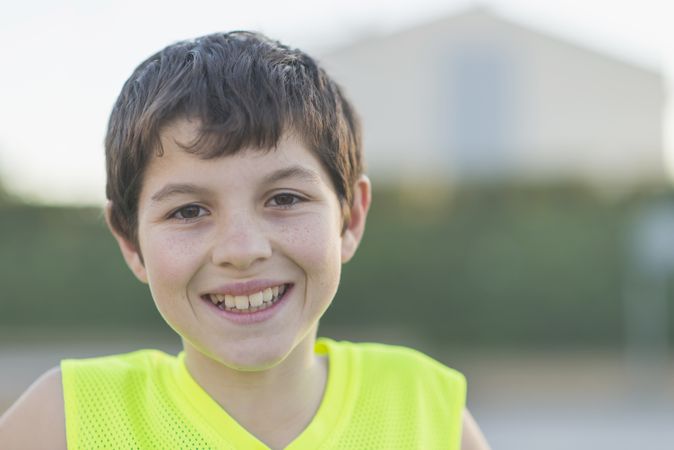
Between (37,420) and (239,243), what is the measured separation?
0.60 meters

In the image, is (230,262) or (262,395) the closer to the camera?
(230,262)

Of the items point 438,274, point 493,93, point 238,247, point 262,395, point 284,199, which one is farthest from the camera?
point 493,93

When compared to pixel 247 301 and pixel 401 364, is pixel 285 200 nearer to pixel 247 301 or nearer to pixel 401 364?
pixel 247 301

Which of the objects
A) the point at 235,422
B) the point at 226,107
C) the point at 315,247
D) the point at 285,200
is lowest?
the point at 235,422

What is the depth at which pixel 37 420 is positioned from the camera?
2.06 meters

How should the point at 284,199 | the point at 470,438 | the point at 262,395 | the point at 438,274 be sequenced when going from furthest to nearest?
the point at 438,274
the point at 470,438
the point at 262,395
the point at 284,199

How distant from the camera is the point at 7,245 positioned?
49.2ft

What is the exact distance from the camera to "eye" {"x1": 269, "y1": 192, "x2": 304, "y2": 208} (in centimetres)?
200

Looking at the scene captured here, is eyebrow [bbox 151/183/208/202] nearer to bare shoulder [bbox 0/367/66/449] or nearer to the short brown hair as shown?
the short brown hair

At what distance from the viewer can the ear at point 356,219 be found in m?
2.32

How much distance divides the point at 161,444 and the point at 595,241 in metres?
14.4

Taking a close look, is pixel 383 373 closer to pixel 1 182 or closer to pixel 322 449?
pixel 322 449

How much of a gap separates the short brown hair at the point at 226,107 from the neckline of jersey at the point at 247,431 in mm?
361

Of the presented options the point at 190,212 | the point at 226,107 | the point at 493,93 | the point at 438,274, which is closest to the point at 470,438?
the point at 190,212
